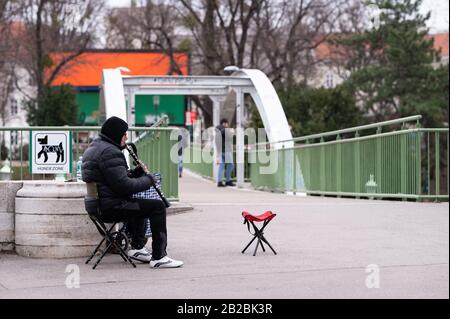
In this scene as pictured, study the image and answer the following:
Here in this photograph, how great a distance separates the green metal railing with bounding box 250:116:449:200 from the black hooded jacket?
666cm

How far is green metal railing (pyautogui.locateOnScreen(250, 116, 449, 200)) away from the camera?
51.1 ft

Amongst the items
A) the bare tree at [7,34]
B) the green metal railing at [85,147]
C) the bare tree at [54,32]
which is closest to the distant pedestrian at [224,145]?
the green metal railing at [85,147]

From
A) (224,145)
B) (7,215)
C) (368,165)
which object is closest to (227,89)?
(224,145)

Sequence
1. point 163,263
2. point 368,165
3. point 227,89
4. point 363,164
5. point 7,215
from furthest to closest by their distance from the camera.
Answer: point 227,89, point 363,164, point 368,165, point 7,215, point 163,263

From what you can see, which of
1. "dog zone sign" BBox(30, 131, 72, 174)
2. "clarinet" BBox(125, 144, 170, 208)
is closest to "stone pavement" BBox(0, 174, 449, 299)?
"clarinet" BBox(125, 144, 170, 208)

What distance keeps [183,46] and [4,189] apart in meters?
47.0

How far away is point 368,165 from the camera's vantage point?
17.1 m

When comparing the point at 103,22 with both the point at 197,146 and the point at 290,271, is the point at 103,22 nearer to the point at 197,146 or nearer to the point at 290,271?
the point at 197,146

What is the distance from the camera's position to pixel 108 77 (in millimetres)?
25234

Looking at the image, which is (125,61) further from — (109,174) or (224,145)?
(109,174)

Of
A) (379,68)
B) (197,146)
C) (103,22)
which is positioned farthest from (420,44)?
(103,22)

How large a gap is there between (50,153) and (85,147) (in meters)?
1.47

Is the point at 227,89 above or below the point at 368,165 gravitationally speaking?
above

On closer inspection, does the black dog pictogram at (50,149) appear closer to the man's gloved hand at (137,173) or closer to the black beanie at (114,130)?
the man's gloved hand at (137,173)
